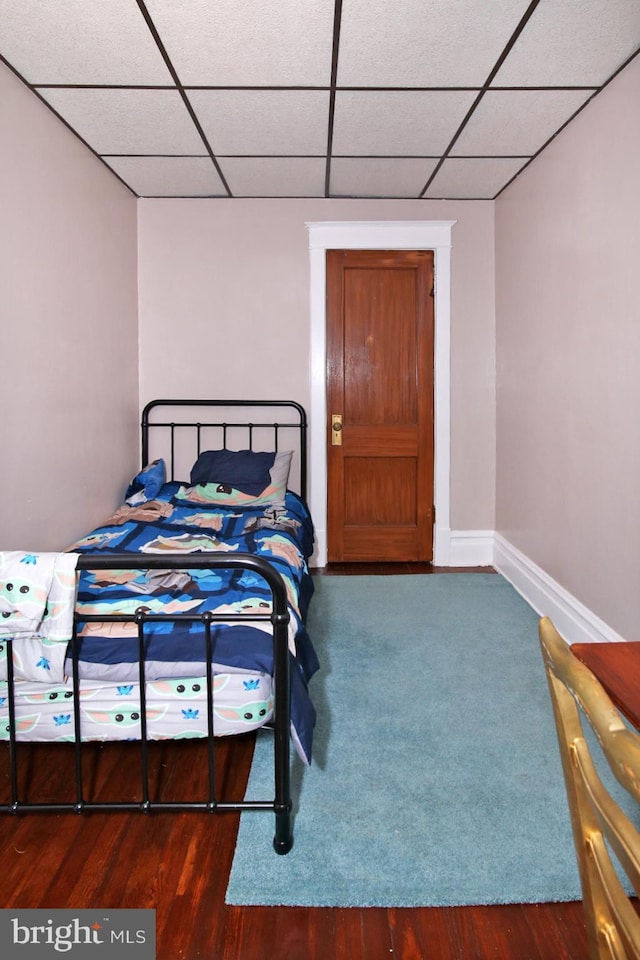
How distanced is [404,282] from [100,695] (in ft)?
10.6

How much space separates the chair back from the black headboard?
3.46 metres

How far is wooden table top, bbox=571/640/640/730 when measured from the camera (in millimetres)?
1001

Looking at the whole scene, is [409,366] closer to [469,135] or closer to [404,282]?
[404,282]

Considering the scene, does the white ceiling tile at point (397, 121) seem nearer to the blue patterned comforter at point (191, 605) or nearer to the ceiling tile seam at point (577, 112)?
the ceiling tile seam at point (577, 112)

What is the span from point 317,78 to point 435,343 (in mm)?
1977

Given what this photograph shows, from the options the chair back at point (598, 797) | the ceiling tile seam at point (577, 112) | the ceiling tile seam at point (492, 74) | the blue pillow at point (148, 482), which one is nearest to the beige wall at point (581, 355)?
the ceiling tile seam at point (577, 112)

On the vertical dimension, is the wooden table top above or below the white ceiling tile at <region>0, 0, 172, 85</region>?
below

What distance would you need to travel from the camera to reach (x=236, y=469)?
381 cm

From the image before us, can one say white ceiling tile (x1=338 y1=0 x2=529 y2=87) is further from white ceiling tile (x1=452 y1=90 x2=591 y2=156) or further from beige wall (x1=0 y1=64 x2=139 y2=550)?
beige wall (x1=0 y1=64 x2=139 y2=550)

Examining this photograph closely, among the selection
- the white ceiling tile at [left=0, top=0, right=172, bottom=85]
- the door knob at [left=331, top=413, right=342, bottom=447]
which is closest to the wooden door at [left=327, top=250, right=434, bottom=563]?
the door knob at [left=331, top=413, right=342, bottom=447]

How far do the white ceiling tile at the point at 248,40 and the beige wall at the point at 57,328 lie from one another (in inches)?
28.2

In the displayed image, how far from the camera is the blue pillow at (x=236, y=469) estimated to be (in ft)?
12.3

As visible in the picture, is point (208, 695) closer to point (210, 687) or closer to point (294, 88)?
point (210, 687)

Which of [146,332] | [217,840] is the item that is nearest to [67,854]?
[217,840]
